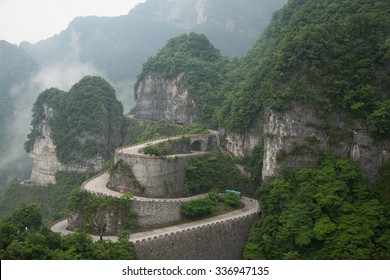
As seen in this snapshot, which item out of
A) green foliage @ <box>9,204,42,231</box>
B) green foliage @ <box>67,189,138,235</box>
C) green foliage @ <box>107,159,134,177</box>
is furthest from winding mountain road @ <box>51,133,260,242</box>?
green foliage @ <box>9,204,42,231</box>

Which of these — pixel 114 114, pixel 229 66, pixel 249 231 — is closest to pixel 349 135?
pixel 249 231

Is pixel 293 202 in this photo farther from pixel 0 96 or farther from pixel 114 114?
pixel 0 96

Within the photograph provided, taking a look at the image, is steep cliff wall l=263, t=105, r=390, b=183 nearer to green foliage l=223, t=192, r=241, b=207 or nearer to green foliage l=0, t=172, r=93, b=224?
green foliage l=223, t=192, r=241, b=207

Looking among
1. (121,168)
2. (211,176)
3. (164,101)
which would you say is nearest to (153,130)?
(164,101)

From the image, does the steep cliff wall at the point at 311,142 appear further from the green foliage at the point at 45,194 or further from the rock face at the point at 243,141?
the green foliage at the point at 45,194

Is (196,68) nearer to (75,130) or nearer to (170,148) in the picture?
(75,130)

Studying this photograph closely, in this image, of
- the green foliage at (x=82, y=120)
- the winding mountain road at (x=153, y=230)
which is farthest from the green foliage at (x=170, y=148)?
the green foliage at (x=82, y=120)
